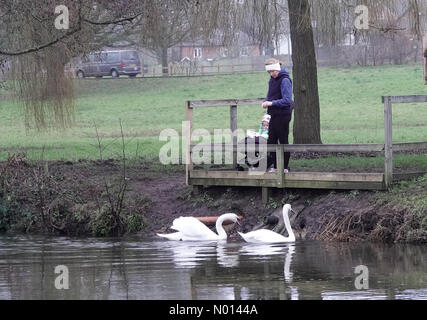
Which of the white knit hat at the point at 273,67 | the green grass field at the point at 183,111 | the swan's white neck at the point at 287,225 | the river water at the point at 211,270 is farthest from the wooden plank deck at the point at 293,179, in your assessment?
the green grass field at the point at 183,111

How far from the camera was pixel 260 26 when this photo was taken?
20.1 m

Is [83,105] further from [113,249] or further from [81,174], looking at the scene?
[113,249]

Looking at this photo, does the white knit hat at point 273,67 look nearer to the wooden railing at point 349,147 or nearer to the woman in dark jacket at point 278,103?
the woman in dark jacket at point 278,103

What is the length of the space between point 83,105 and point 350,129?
Result: 647 inches

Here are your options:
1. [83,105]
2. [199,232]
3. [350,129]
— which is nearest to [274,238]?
[199,232]

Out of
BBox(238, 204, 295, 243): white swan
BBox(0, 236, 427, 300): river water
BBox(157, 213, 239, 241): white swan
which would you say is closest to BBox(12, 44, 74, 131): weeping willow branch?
BBox(0, 236, 427, 300): river water

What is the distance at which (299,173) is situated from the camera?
15914 millimetres

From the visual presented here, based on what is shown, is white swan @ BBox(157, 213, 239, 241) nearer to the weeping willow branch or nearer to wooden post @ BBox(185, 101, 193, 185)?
wooden post @ BBox(185, 101, 193, 185)

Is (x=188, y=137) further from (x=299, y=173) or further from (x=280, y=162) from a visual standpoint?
(x=299, y=173)

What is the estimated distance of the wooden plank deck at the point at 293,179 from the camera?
50.0 ft

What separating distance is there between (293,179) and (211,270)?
157 inches

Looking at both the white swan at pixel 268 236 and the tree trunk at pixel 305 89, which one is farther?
the tree trunk at pixel 305 89

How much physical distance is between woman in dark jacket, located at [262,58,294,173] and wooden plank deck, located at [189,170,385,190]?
21 centimetres

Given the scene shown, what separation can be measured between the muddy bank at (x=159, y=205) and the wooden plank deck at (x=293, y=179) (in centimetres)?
20
